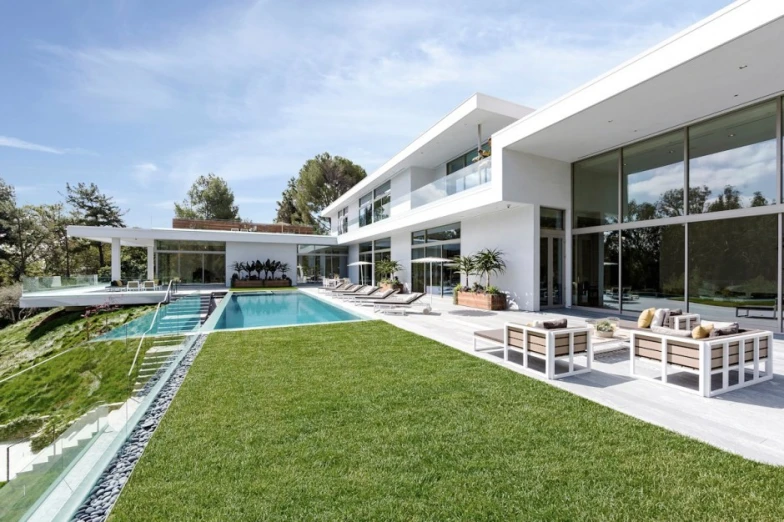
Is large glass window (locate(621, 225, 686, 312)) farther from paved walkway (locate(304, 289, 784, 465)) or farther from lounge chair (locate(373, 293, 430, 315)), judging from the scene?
lounge chair (locate(373, 293, 430, 315))

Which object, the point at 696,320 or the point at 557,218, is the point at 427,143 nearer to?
the point at 557,218

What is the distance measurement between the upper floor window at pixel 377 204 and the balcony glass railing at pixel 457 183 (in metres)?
3.61

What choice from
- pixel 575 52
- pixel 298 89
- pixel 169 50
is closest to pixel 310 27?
pixel 298 89

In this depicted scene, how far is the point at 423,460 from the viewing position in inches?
117

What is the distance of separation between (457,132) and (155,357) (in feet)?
41.3

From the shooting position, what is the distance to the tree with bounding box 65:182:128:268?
35.6m

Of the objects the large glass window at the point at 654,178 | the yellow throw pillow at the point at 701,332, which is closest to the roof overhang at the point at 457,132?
the large glass window at the point at 654,178

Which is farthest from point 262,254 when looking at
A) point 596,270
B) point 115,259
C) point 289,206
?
point 596,270

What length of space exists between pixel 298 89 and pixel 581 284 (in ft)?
40.3

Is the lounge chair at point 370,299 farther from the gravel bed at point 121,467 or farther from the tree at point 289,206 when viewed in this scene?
the tree at point 289,206

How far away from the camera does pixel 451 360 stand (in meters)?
6.00

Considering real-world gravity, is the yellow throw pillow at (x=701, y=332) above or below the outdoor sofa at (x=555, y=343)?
above

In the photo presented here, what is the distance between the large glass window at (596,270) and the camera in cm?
1154

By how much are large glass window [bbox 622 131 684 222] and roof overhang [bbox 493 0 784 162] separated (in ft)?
1.48
